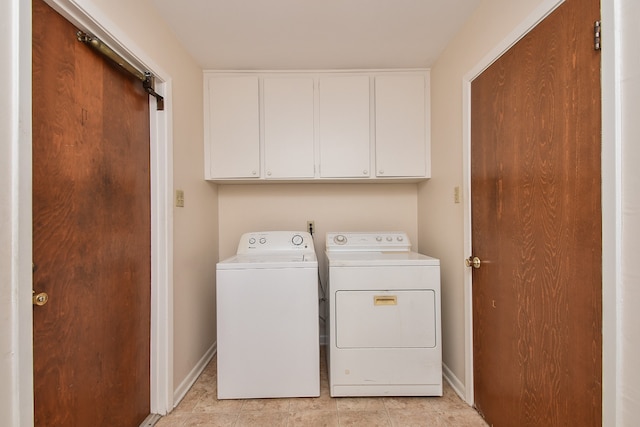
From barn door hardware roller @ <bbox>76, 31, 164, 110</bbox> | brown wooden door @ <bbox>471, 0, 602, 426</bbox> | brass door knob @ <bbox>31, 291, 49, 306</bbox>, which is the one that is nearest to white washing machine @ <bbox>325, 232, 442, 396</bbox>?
brown wooden door @ <bbox>471, 0, 602, 426</bbox>

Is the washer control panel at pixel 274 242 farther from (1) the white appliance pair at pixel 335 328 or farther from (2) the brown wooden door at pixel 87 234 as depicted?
(2) the brown wooden door at pixel 87 234

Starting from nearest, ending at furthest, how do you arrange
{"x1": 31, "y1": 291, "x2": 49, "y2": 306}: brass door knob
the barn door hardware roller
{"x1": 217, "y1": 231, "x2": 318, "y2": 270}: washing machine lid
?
{"x1": 31, "y1": 291, "x2": 49, "y2": 306}: brass door knob
the barn door hardware roller
{"x1": 217, "y1": 231, "x2": 318, "y2": 270}: washing machine lid

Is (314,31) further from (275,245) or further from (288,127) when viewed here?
(275,245)

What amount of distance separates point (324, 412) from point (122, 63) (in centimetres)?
207

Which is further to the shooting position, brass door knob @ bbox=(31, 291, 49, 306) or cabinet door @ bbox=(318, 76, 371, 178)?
cabinet door @ bbox=(318, 76, 371, 178)

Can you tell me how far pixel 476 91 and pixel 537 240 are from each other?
2.92 ft

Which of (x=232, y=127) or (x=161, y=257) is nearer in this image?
(x=161, y=257)

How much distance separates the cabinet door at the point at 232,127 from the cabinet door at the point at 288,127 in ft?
0.30

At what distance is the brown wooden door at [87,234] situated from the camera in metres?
0.95

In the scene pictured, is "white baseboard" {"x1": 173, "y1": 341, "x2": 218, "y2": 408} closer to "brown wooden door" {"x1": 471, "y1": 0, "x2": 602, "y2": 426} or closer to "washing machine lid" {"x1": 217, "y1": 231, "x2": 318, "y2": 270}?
"washing machine lid" {"x1": 217, "y1": 231, "x2": 318, "y2": 270}

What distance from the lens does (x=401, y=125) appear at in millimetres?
2123

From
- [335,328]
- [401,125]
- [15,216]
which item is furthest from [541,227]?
[15,216]

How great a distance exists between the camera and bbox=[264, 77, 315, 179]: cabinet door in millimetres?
2107

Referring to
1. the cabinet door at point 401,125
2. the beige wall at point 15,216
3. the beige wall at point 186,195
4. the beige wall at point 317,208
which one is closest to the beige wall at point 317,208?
the beige wall at point 317,208
